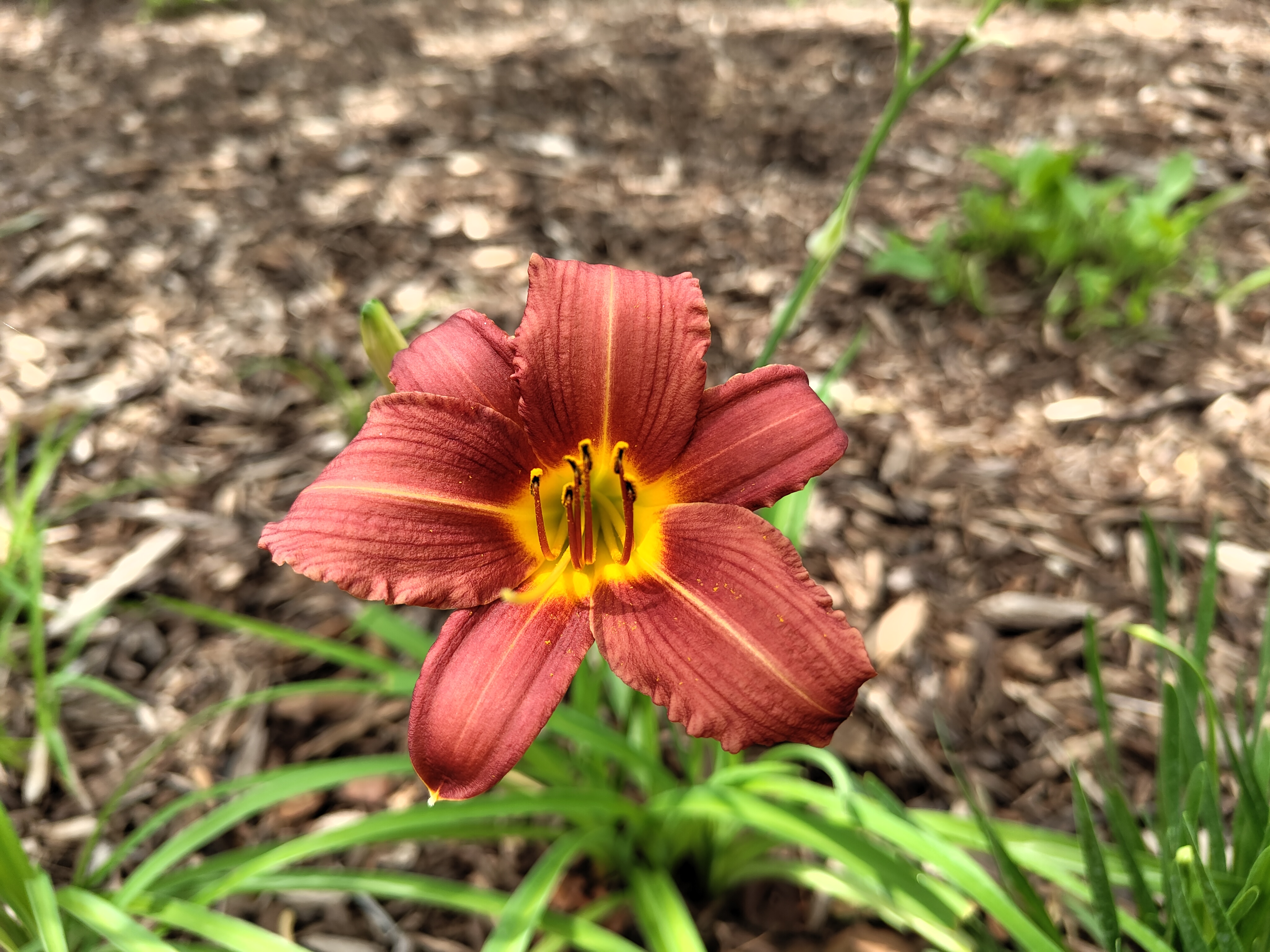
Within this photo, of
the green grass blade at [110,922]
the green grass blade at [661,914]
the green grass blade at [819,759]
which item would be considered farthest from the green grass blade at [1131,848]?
the green grass blade at [110,922]

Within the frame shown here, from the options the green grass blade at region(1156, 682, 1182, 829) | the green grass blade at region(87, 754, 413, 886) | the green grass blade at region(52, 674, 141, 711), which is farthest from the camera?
the green grass blade at region(52, 674, 141, 711)

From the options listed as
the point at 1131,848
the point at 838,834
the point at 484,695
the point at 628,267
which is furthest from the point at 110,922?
the point at 628,267

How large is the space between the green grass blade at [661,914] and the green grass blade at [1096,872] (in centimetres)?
64

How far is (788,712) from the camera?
0.96 m

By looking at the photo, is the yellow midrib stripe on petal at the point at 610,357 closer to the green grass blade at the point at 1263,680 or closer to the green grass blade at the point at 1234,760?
the green grass blade at the point at 1234,760

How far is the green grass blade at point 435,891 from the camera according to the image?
4.39 ft

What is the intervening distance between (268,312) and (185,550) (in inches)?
41.8

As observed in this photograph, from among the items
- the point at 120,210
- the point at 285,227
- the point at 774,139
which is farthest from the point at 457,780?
the point at 774,139

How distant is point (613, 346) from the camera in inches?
44.7

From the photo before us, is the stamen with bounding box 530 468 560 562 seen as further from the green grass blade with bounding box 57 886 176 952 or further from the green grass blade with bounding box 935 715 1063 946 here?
the green grass blade with bounding box 57 886 176 952

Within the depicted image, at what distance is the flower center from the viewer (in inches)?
44.1

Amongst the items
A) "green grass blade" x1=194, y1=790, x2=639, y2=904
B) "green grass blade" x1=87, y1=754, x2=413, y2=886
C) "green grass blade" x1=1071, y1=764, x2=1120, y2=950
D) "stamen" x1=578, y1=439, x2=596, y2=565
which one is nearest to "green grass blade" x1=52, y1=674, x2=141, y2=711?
"green grass blade" x1=87, y1=754, x2=413, y2=886

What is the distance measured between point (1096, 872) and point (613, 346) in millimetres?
1053

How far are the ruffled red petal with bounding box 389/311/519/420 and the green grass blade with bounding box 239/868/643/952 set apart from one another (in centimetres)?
88
